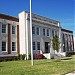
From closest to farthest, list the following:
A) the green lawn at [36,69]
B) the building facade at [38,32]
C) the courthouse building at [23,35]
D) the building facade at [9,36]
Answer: the green lawn at [36,69]
the building facade at [9,36]
the courthouse building at [23,35]
the building facade at [38,32]

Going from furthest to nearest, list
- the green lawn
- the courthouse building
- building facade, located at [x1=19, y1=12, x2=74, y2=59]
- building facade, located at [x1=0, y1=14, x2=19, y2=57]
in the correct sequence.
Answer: building facade, located at [x1=19, y1=12, x2=74, y2=59], the courthouse building, building facade, located at [x1=0, y1=14, x2=19, y2=57], the green lawn

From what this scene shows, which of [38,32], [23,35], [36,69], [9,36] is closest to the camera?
[36,69]

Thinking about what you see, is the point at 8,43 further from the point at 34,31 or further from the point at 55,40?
the point at 55,40

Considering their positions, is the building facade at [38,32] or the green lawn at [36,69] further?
the building facade at [38,32]

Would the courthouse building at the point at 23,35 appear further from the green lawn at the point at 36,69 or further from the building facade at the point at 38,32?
the green lawn at the point at 36,69

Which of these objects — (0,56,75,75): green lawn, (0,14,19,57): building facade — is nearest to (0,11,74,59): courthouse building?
(0,14,19,57): building facade

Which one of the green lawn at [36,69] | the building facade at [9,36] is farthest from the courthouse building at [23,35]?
the green lawn at [36,69]

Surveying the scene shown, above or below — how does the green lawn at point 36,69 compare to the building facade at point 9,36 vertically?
→ below

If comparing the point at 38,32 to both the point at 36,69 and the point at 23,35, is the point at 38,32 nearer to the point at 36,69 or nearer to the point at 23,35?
the point at 23,35

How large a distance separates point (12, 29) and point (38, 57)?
736 centimetres

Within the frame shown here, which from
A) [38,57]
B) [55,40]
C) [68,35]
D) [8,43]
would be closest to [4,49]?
[8,43]

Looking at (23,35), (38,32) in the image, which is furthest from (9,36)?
(38,32)

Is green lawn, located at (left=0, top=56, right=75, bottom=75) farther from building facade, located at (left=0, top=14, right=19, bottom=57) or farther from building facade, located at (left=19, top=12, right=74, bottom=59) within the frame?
building facade, located at (left=19, top=12, right=74, bottom=59)

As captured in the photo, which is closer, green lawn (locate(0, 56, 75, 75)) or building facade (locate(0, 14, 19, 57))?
green lawn (locate(0, 56, 75, 75))
